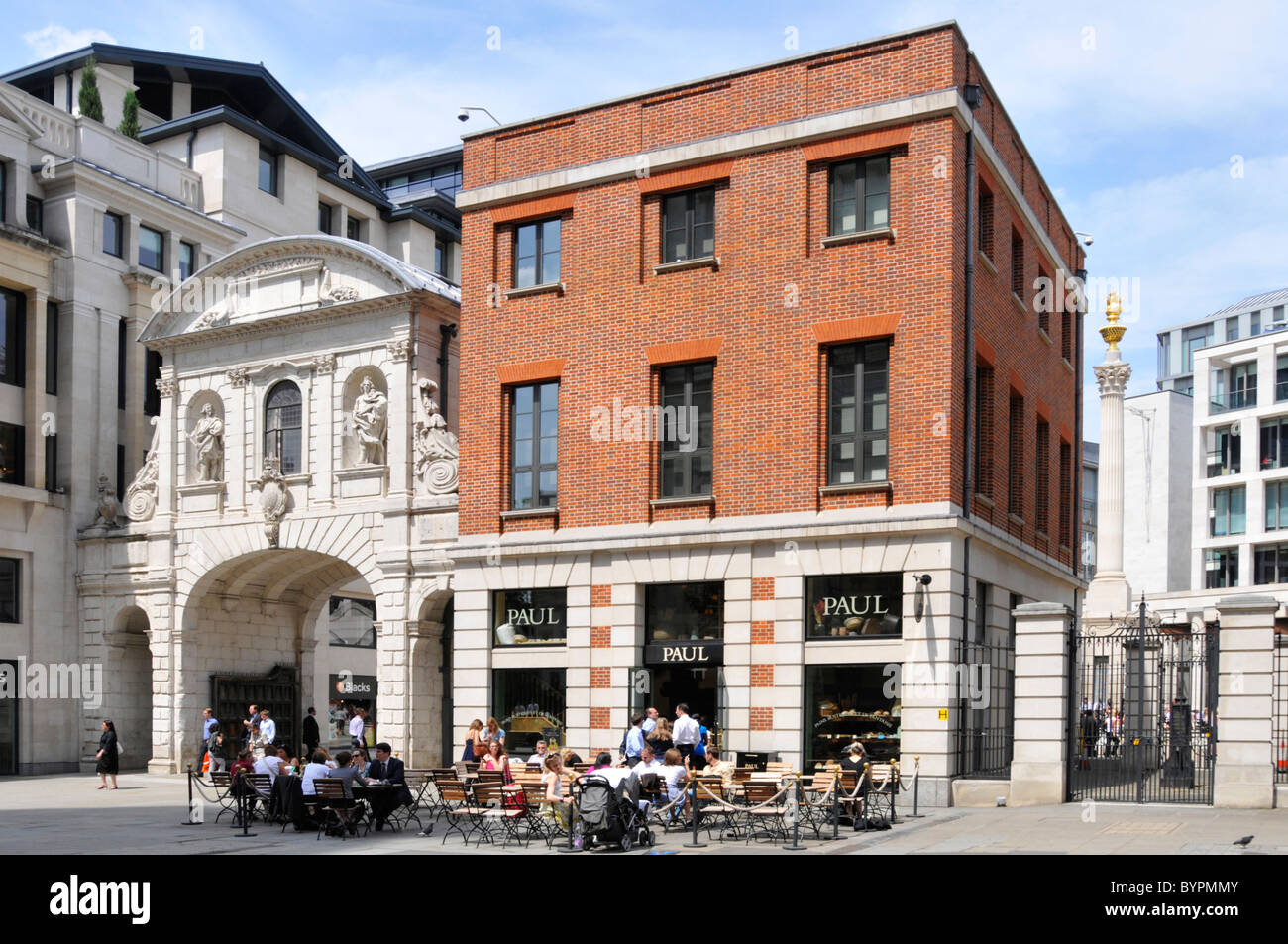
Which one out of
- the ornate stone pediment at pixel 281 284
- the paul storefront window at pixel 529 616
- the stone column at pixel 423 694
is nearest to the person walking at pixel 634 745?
the paul storefront window at pixel 529 616

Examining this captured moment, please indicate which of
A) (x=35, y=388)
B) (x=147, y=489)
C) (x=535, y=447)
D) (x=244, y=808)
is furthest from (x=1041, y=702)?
(x=35, y=388)

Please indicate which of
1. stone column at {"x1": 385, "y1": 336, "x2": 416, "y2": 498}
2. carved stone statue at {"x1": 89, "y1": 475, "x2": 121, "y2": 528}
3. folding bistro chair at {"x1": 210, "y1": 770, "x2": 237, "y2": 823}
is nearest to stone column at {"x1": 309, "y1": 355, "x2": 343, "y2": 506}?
stone column at {"x1": 385, "y1": 336, "x2": 416, "y2": 498}

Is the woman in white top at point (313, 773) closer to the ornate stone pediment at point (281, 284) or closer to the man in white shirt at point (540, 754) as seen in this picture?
the man in white shirt at point (540, 754)

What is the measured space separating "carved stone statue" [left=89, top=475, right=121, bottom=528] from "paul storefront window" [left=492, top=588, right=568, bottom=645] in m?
15.2

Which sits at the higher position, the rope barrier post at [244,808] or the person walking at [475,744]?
the person walking at [475,744]

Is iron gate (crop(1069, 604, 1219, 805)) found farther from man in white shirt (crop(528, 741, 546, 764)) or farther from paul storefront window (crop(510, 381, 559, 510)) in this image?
→ paul storefront window (crop(510, 381, 559, 510))

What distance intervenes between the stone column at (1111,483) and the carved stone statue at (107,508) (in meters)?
35.4

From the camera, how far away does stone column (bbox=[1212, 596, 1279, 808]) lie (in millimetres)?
21719

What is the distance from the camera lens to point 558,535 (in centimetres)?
2795

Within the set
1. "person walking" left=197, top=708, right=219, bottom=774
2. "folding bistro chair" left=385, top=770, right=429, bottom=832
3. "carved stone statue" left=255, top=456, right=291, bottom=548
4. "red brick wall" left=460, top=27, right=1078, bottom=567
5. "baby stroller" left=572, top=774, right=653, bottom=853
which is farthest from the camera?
"carved stone statue" left=255, top=456, right=291, bottom=548

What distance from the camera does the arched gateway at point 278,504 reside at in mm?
32844

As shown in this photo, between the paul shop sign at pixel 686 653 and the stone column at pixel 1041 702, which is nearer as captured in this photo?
the stone column at pixel 1041 702

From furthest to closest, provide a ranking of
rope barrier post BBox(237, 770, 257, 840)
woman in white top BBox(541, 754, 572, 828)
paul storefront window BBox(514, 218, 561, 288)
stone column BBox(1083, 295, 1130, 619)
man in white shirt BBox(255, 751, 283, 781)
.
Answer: stone column BBox(1083, 295, 1130, 619) < paul storefront window BBox(514, 218, 561, 288) < man in white shirt BBox(255, 751, 283, 781) < rope barrier post BBox(237, 770, 257, 840) < woman in white top BBox(541, 754, 572, 828)

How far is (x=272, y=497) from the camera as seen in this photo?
34.7m
